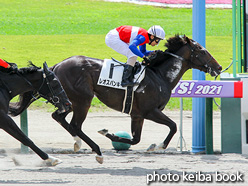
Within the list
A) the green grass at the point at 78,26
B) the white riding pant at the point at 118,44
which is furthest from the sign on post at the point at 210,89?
the green grass at the point at 78,26

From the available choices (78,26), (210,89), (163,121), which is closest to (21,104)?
(163,121)

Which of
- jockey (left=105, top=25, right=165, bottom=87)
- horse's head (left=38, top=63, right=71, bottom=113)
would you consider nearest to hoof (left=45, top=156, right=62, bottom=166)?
horse's head (left=38, top=63, right=71, bottom=113)

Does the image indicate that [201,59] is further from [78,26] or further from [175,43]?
[78,26]

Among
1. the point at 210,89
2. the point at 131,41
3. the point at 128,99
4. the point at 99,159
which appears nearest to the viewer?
the point at 99,159

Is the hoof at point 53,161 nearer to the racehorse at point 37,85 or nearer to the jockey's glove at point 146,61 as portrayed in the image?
the racehorse at point 37,85

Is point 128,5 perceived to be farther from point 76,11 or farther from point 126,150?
point 126,150

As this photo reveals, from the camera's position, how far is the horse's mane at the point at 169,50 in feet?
28.3

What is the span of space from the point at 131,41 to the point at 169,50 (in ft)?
2.41

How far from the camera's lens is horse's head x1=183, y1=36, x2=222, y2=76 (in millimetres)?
8734

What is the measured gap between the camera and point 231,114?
940cm

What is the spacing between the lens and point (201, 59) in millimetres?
8742

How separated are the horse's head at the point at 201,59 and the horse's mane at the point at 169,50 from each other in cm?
10

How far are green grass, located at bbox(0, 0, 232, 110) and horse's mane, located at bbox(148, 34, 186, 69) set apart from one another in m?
6.01

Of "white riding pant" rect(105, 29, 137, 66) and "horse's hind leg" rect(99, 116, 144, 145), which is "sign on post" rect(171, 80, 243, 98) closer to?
"horse's hind leg" rect(99, 116, 144, 145)
